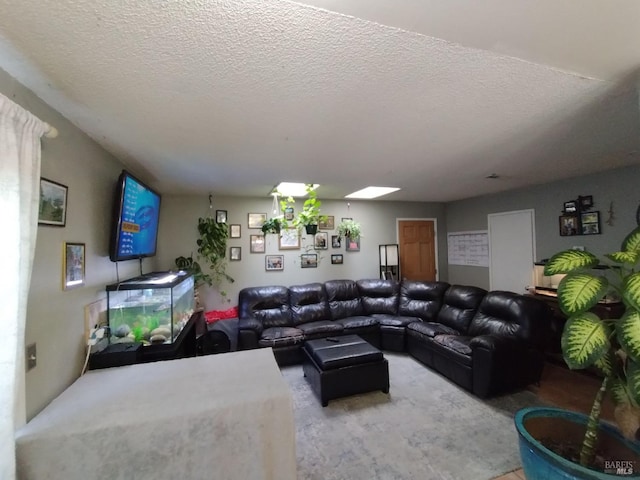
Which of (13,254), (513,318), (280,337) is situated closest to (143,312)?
(13,254)

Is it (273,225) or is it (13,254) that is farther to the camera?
(273,225)

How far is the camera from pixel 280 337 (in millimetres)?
3459

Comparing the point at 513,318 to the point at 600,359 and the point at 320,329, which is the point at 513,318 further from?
the point at 320,329

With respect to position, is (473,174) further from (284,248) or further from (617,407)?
(284,248)

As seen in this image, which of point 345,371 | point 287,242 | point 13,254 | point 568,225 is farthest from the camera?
point 287,242

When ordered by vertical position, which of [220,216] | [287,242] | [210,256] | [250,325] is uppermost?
[220,216]

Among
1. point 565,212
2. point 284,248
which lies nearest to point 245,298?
point 284,248

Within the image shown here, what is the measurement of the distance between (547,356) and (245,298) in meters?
4.23

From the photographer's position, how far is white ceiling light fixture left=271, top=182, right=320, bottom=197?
11.5 ft

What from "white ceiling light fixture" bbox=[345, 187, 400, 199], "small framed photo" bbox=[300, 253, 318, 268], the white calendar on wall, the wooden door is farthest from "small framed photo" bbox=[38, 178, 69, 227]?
the white calendar on wall

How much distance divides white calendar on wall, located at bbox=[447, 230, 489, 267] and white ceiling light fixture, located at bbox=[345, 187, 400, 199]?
1.98 m

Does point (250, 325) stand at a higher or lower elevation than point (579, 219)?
lower

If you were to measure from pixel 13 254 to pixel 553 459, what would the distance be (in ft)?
8.62

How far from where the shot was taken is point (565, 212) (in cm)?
356
